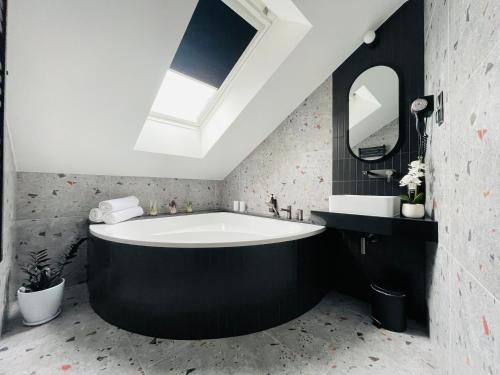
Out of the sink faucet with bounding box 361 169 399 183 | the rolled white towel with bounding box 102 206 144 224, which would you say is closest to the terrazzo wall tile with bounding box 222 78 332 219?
the sink faucet with bounding box 361 169 399 183

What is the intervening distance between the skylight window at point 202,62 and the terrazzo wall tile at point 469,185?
5.17 feet

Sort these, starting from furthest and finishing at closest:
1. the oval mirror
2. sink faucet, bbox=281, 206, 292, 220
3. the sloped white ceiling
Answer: sink faucet, bbox=281, 206, 292, 220, the oval mirror, the sloped white ceiling

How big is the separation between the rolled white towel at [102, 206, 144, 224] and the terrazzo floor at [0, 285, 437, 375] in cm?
88

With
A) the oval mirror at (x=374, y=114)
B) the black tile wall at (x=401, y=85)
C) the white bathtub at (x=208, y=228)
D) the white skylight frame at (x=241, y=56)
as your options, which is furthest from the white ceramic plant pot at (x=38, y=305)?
the oval mirror at (x=374, y=114)

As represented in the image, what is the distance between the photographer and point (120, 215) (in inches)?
90.5

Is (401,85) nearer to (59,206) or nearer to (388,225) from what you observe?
(388,225)

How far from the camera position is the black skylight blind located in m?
1.93

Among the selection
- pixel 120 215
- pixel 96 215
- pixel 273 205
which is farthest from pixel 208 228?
pixel 96 215

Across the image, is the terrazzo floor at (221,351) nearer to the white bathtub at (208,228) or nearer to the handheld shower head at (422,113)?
the white bathtub at (208,228)

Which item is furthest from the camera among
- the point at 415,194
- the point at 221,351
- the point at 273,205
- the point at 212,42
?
the point at 273,205

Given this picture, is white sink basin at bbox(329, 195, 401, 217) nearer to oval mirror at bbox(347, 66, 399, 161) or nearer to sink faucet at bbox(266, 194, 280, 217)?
oval mirror at bbox(347, 66, 399, 161)

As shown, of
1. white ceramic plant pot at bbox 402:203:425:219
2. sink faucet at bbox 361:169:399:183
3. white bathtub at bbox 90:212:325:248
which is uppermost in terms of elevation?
sink faucet at bbox 361:169:399:183

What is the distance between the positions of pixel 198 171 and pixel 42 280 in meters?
1.97

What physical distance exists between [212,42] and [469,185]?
229cm
